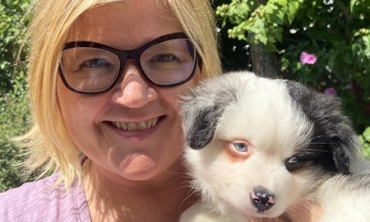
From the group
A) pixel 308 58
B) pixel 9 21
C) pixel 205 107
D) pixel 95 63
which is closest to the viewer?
pixel 205 107

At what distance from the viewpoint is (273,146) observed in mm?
1730

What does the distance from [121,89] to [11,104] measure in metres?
4.59

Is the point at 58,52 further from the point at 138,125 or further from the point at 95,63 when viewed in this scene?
the point at 138,125

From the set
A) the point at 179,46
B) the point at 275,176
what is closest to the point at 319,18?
the point at 179,46

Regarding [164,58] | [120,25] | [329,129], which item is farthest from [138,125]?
[329,129]

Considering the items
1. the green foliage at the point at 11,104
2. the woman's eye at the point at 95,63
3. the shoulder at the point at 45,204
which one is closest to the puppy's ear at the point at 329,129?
the woman's eye at the point at 95,63

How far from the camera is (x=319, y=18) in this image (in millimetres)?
4473

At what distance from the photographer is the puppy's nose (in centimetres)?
168

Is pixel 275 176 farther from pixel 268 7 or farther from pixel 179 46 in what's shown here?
pixel 268 7

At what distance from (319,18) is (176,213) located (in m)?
2.75

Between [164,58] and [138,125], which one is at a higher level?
[164,58]

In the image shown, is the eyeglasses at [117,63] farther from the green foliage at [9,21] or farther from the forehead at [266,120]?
the green foliage at [9,21]

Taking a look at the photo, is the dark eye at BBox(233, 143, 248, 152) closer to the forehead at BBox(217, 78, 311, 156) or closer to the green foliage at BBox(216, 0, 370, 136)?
the forehead at BBox(217, 78, 311, 156)

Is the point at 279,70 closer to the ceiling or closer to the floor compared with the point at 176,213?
closer to the floor
